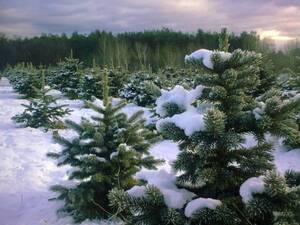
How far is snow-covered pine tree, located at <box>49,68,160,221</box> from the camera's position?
18.4ft

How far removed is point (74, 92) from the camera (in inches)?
915

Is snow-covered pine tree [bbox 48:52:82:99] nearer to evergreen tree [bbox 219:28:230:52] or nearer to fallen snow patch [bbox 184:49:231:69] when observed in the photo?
evergreen tree [bbox 219:28:230:52]

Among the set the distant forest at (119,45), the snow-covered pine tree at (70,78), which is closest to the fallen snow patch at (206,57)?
the snow-covered pine tree at (70,78)

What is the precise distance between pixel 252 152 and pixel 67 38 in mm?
63861

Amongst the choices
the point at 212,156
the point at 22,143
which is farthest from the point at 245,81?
the point at 22,143

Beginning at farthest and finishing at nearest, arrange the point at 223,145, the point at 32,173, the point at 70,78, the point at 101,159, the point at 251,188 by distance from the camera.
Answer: the point at 70,78, the point at 32,173, the point at 101,159, the point at 223,145, the point at 251,188

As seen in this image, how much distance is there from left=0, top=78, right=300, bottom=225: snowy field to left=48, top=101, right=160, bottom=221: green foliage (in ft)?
0.92

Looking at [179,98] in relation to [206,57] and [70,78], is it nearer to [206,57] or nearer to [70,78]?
[206,57]

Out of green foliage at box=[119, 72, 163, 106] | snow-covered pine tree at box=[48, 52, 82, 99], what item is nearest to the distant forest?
snow-covered pine tree at box=[48, 52, 82, 99]

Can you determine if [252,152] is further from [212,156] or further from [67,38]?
[67,38]

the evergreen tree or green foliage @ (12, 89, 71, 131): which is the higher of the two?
the evergreen tree

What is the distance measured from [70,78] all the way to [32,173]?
16577 millimetres

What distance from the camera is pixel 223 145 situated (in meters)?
2.95

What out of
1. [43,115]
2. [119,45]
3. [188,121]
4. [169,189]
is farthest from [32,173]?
[119,45]
